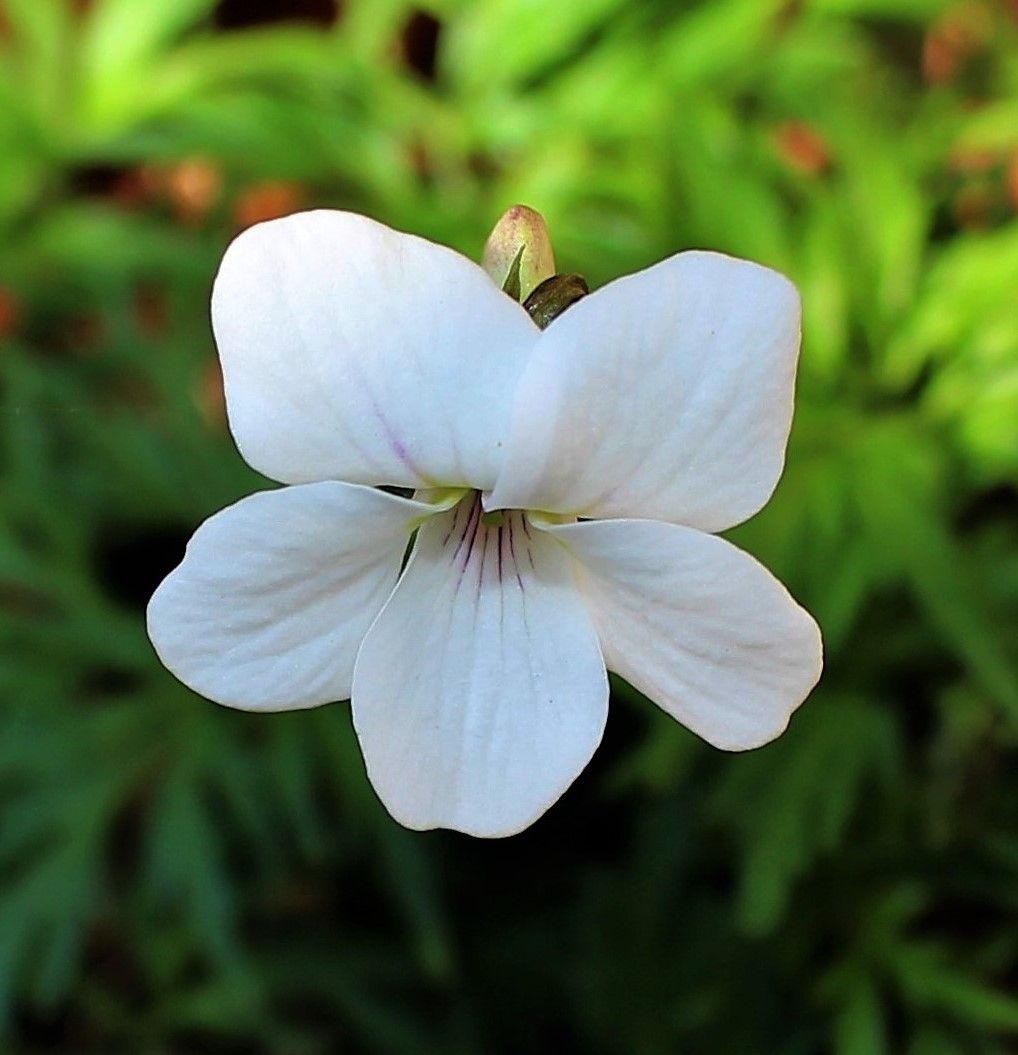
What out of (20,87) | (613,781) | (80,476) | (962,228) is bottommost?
(613,781)

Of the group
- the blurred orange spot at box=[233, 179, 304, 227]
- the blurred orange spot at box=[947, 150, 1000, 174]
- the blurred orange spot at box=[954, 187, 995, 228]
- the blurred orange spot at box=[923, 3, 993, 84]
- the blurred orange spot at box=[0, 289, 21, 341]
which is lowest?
the blurred orange spot at box=[0, 289, 21, 341]

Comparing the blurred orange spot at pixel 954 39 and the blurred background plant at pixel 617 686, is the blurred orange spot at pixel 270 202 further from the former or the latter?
the blurred orange spot at pixel 954 39

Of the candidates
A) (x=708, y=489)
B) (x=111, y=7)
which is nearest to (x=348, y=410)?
(x=708, y=489)

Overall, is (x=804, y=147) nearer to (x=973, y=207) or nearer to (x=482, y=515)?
(x=973, y=207)

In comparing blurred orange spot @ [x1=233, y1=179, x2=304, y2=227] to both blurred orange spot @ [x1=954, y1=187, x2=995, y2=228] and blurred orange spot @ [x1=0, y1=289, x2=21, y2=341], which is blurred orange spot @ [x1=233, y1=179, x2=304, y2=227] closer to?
blurred orange spot @ [x1=0, y1=289, x2=21, y2=341]

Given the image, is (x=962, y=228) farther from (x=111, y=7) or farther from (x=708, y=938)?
(x=111, y=7)

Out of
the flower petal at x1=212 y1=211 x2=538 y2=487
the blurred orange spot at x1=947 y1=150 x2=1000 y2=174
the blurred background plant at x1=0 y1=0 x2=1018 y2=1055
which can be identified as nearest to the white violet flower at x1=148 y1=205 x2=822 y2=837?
the flower petal at x1=212 y1=211 x2=538 y2=487

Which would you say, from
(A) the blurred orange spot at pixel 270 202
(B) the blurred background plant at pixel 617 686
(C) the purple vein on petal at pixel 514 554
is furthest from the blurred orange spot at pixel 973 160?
(C) the purple vein on petal at pixel 514 554

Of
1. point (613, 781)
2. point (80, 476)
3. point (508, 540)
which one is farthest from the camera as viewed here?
point (80, 476)
